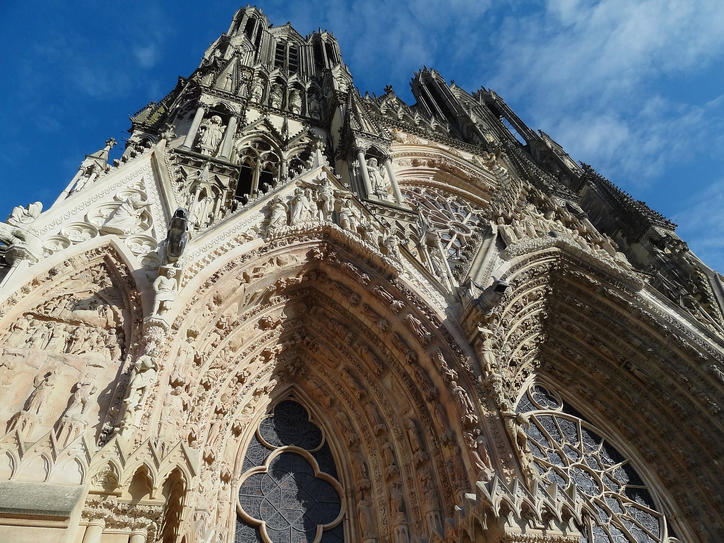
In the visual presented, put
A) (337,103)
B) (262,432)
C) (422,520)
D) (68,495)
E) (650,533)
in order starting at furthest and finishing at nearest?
(337,103) → (650,533) → (262,432) → (422,520) → (68,495)

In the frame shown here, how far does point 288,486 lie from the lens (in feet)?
20.2

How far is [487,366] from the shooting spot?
5.78 meters

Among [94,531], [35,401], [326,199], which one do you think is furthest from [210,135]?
[94,531]

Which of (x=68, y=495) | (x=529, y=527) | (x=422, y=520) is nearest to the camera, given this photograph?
(x=68, y=495)

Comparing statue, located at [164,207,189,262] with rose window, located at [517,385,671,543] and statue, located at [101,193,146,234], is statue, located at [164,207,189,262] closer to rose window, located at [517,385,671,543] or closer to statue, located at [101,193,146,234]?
statue, located at [101,193,146,234]

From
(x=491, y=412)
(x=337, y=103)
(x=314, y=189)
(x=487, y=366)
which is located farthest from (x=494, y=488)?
(x=337, y=103)

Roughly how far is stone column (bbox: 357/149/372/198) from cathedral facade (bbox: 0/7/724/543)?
110 mm

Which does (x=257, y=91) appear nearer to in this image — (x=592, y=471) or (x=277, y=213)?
(x=277, y=213)

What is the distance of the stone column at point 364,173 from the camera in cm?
928

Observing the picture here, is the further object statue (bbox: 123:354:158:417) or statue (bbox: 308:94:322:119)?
statue (bbox: 308:94:322:119)

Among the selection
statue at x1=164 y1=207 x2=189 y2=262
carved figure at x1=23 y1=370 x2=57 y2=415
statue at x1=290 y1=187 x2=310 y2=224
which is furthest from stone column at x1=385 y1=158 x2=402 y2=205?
carved figure at x1=23 y1=370 x2=57 y2=415

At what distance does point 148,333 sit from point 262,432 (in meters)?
2.49

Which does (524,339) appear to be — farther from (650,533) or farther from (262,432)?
(262,432)

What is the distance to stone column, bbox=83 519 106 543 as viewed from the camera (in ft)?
11.6
